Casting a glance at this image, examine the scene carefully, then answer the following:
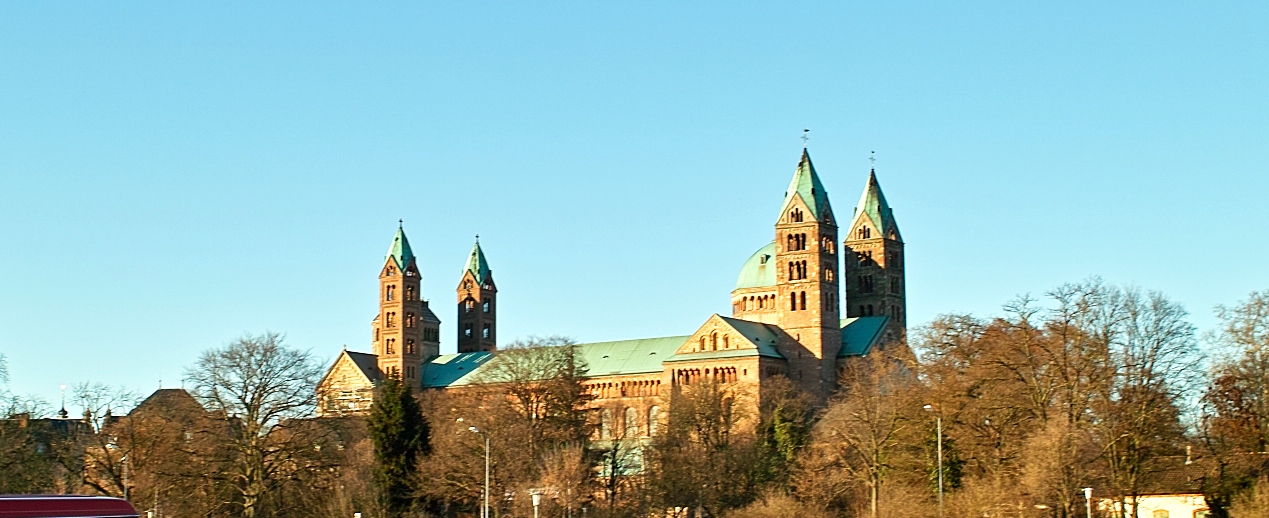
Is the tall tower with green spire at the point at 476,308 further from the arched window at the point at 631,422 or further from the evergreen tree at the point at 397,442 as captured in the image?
the evergreen tree at the point at 397,442

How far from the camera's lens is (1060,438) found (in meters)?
60.1

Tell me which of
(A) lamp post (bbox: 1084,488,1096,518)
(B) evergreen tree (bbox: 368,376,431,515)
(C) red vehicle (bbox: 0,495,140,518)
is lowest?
(A) lamp post (bbox: 1084,488,1096,518)

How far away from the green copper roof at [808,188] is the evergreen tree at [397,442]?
57439 mm

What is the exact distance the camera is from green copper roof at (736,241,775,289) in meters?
136

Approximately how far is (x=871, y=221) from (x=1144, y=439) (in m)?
79.5

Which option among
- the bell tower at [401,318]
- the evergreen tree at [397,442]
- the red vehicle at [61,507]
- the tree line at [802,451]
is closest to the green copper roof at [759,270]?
the bell tower at [401,318]

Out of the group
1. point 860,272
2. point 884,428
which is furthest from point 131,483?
point 860,272

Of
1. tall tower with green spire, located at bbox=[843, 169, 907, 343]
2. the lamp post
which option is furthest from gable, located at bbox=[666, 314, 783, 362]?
the lamp post

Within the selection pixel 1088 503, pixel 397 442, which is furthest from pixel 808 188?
pixel 1088 503

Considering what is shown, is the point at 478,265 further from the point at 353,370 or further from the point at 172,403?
the point at 172,403

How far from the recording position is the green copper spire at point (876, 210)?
142 metres

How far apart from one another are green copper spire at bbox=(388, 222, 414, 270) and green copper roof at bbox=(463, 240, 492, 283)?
13526 mm

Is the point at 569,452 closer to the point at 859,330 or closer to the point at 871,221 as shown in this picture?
the point at 859,330

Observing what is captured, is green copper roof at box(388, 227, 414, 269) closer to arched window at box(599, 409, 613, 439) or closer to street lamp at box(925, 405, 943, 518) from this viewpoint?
arched window at box(599, 409, 613, 439)
